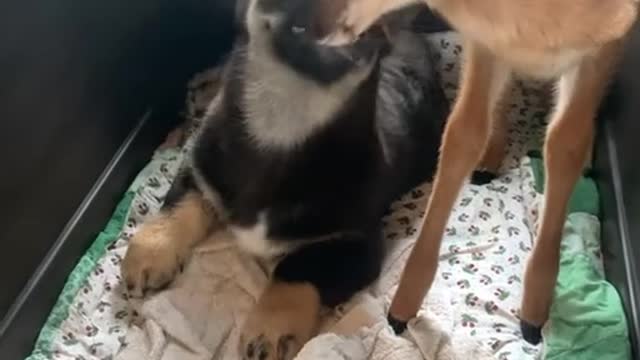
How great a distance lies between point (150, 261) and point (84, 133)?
261 millimetres

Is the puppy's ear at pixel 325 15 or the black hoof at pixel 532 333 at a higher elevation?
the puppy's ear at pixel 325 15

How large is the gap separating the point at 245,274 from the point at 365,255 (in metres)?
0.21

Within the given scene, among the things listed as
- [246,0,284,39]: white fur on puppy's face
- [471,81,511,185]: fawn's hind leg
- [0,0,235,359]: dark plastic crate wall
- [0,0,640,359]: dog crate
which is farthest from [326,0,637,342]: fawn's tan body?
[0,0,235,359]: dark plastic crate wall

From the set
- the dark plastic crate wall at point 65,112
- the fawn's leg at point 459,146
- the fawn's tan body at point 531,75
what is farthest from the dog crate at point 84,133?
the fawn's leg at point 459,146

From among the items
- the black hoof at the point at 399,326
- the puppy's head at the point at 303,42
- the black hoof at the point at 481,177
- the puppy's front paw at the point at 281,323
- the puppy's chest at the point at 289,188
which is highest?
the puppy's head at the point at 303,42

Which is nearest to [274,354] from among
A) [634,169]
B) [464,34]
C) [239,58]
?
[239,58]

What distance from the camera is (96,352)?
1.74 metres

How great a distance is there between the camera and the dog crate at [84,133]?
5.58 ft

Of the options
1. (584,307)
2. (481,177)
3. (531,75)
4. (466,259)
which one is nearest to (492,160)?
(481,177)

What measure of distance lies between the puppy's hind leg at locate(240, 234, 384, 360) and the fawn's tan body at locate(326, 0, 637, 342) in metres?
0.11

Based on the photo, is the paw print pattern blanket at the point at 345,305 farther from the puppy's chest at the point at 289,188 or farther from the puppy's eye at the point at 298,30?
the puppy's eye at the point at 298,30

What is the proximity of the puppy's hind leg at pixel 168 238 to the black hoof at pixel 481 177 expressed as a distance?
0.49m

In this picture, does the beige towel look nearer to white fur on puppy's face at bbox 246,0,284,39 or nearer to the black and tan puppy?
the black and tan puppy

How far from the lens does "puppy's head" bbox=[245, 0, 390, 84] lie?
153 cm
